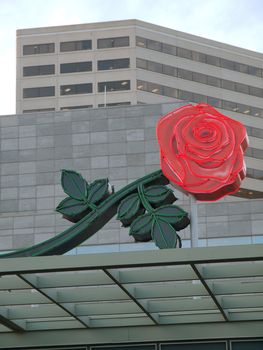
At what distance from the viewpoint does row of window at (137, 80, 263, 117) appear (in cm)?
10744

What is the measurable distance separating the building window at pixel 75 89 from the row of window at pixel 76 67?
5.18 ft

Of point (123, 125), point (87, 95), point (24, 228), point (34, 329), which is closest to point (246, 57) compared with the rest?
point (87, 95)

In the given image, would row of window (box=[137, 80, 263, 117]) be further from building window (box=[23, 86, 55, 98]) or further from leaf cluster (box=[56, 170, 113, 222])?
leaf cluster (box=[56, 170, 113, 222])

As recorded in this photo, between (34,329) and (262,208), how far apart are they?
53.3 ft

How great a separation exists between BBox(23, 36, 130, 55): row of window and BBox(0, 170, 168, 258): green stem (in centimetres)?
7940

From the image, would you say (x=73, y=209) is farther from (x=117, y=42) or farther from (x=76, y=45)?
(x=76, y=45)

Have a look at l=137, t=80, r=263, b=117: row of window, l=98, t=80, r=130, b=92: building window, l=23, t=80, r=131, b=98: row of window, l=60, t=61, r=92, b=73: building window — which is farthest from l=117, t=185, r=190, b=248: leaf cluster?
l=60, t=61, r=92, b=73: building window

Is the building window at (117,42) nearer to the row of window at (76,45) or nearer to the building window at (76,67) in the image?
the row of window at (76,45)

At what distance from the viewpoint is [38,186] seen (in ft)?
179

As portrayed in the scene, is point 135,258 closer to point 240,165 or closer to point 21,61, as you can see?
point 240,165

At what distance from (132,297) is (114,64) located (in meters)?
80.5

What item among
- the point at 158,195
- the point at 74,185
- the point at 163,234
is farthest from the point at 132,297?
the point at 74,185

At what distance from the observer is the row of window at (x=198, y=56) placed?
109m

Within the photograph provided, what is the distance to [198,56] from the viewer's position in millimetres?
111000
